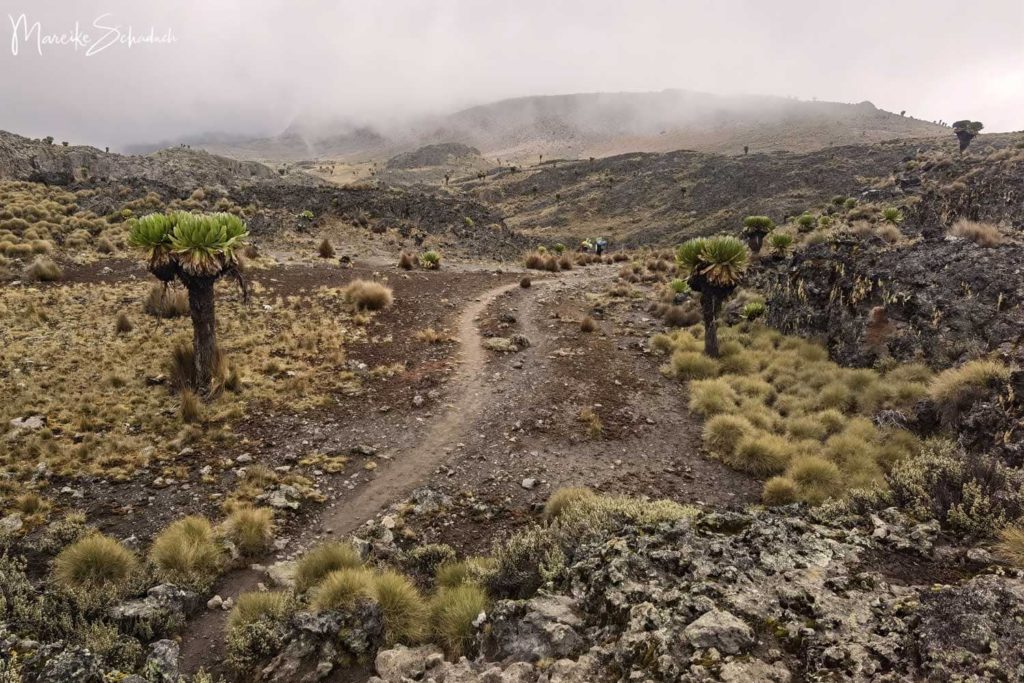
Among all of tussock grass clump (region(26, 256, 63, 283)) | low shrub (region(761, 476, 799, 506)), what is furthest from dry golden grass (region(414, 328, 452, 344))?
tussock grass clump (region(26, 256, 63, 283))

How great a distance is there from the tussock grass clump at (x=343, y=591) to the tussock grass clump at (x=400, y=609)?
0.33ft

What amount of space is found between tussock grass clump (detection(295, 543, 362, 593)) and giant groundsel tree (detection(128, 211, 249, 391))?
7121mm

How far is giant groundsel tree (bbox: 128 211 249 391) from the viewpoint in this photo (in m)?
11.3

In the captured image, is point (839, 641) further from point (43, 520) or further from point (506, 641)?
point (43, 520)

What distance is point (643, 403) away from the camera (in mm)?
13328

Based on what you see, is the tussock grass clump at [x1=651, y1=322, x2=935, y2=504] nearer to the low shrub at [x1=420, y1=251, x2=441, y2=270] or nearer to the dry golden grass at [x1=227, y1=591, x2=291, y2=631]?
the dry golden grass at [x1=227, y1=591, x2=291, y2=631]

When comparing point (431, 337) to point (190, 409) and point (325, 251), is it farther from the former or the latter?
point (325, 251)

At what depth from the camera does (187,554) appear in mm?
6641

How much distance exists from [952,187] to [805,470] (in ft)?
72.1

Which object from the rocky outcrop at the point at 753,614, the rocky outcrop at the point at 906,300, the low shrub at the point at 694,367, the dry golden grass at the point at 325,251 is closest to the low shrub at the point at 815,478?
the rocky outcrop at the point at 753,614

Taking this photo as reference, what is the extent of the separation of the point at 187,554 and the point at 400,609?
316 centimetres

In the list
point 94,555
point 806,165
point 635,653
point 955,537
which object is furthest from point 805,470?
point 806,165

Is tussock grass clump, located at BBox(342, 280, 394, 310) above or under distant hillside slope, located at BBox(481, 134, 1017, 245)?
under

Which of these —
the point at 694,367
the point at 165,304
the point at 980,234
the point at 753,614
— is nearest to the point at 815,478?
the point at 753,614
